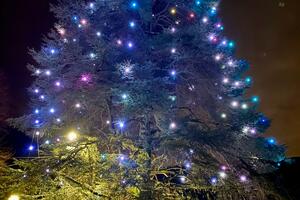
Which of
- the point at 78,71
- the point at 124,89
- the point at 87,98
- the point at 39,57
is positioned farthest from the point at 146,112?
the point at 39,57

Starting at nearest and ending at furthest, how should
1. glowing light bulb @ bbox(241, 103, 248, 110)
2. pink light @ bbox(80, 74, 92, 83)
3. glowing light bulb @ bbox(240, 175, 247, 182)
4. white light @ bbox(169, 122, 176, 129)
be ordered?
glowing light bulb @ bbox(240, 175, 247, 182)
white light @ bbox(169, 122, 176, 129)
pink light @ bbox(80, 74, 92, 83)
glowing light bulb @ bbox(241, 103, 248, 110)

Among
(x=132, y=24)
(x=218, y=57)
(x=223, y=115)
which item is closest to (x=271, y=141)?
(x=223, y=115)

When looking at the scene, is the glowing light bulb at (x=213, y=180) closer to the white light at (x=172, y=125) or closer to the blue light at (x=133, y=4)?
the white light at (x=172, y=125)

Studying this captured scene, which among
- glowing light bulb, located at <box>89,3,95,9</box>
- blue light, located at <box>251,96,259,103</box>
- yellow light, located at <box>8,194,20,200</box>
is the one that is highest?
glowing light bulb, located at <box>89,3,95,9</box>

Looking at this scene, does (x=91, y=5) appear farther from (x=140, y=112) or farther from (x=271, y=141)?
(x=271, y=141)

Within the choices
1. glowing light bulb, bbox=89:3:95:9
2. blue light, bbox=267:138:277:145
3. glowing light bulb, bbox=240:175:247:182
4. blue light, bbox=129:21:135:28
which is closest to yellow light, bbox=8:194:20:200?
glowing light bulb, bbox=240:175:247:182

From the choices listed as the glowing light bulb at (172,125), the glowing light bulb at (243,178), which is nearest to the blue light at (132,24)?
the glowing light bulb at (172,125)

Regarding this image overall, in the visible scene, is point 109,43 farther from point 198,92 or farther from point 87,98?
point 198,92

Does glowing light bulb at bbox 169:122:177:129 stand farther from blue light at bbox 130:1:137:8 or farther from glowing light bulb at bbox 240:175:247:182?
blue light at bbox 130:1:137:8
